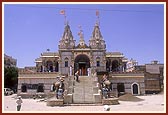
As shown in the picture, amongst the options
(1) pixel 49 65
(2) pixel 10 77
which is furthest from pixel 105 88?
(2) pixel 10 77

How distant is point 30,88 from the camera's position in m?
40.4

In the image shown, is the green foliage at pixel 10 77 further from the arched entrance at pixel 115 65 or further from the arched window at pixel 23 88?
the arched entrance at pixel 115 65

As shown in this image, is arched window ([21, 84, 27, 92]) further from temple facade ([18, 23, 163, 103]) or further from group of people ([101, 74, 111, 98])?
group of people ([101, 74, 111, 98])

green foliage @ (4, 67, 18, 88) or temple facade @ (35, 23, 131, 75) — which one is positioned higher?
temple facade @ (35, 23, 131, 75)

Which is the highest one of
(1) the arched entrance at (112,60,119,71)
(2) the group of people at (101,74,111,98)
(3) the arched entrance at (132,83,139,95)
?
(1) the arched entrance at (112,60,119,71)

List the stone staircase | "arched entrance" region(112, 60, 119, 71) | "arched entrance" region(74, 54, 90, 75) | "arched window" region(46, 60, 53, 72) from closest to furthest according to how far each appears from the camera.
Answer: the stone staircase
"arched entrance" region(74, 54, 90, 75)
"arched window" region(46, 60, 53, 72)
"arched entrance" region(112, 60, 119, 71)

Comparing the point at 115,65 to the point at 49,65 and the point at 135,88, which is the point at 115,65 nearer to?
the point at 135,88

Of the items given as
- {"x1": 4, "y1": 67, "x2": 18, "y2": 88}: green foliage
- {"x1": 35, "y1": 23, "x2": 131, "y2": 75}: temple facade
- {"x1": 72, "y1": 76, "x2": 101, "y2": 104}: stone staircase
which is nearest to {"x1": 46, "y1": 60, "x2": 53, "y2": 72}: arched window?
{"x1": 35, "y1": 23, "x2": 131, "y2": 75}: temple facade

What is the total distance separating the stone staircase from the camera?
24.0 metres

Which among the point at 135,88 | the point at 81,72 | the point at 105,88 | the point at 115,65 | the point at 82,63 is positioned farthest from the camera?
the point at 115,65

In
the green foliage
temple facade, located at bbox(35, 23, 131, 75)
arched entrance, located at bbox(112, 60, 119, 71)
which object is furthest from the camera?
the green foliage

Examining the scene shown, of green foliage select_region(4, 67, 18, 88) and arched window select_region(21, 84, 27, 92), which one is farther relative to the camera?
green foliage select_region(4, 67, 18, 88)

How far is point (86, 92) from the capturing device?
86.6 feet

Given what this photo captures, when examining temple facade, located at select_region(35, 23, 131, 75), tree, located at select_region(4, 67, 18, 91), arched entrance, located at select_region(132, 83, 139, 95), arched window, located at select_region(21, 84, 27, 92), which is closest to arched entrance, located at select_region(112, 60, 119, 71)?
temple facade, located at select_region(35, 23, 131, 75)
